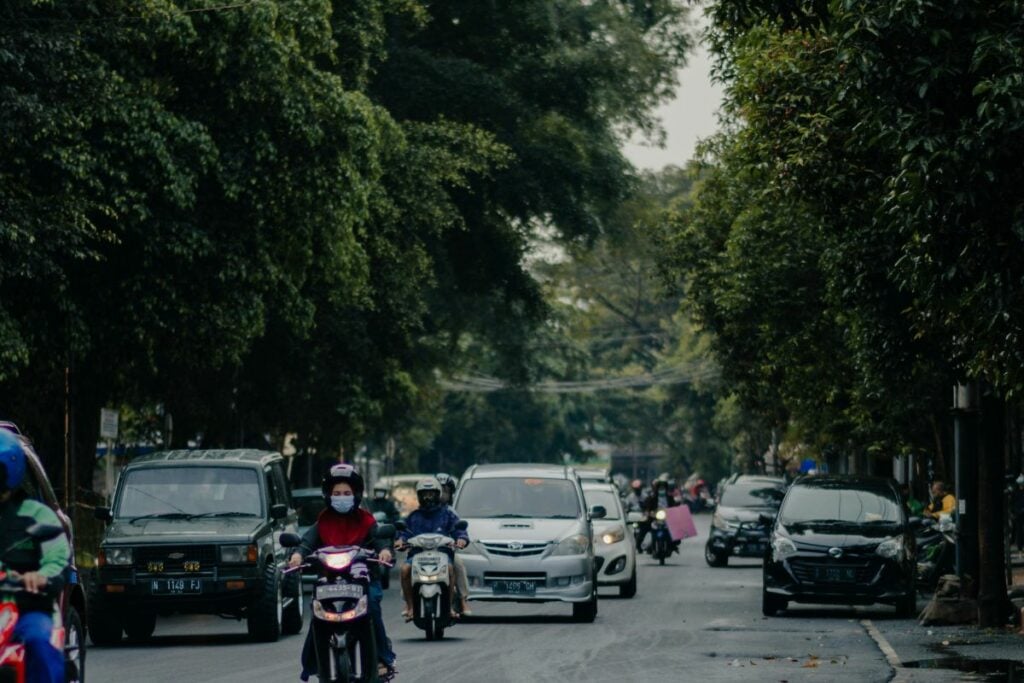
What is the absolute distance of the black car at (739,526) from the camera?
40.3 meters

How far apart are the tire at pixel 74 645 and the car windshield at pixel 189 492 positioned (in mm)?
8257

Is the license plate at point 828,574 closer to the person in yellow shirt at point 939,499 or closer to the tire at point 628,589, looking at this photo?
the tire at point 628,589

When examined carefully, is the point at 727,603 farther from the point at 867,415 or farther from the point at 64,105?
the point at 64,105

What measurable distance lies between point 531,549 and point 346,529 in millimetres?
9531

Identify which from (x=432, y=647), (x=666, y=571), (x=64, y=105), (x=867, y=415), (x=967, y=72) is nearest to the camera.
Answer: (x=967, y=72)

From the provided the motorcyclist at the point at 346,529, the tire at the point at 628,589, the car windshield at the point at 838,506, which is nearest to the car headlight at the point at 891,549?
the car windshield at the point at 838,506

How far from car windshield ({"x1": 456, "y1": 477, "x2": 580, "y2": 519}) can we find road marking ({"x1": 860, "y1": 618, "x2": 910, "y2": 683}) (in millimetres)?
3749

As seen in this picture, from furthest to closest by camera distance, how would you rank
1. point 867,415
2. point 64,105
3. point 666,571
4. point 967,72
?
1. point 666,571
2. point 867,415
3. point 64,105
4. point 967,72

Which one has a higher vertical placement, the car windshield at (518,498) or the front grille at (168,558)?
the car windshield at (518,498)

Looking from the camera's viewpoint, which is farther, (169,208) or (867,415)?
(867,415)

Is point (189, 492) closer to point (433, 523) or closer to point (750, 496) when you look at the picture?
point (433, 523)

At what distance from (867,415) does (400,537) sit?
1607 cm

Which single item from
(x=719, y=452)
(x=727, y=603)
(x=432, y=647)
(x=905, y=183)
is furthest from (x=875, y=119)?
(x=719, y=452)

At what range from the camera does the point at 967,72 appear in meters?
14.6
